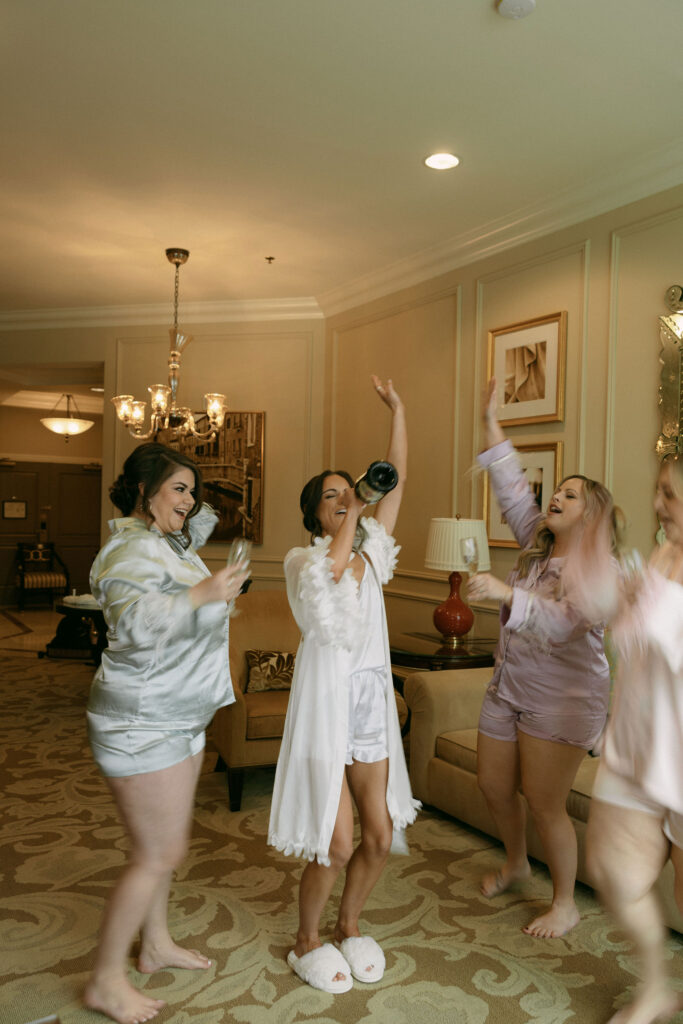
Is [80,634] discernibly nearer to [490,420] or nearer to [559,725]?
[490,420]

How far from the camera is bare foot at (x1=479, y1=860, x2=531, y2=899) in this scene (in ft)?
9.76

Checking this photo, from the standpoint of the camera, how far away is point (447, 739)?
3715mm

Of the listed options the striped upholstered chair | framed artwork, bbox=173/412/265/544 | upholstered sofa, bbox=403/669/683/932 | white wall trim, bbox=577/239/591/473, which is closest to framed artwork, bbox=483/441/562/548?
white wall trim, bbox=577/239/591/473

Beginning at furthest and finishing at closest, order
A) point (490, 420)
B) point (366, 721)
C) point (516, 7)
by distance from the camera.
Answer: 1. point (490, 420)
2. point (516, 7)
3. point (366, 721)

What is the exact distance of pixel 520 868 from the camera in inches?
117

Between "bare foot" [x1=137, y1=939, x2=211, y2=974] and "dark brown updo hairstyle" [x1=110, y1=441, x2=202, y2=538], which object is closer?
"dark brown updo hairstyle" [x1=110, y1=441, x2=202, y2=538]

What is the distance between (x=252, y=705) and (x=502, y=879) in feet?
5.04

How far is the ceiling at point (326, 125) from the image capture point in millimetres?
2967

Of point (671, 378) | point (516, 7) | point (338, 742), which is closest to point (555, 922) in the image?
point (338, 742)

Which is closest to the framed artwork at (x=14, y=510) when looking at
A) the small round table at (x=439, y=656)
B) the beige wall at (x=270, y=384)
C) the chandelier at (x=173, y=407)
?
the beige wall at (x=270, y=384)

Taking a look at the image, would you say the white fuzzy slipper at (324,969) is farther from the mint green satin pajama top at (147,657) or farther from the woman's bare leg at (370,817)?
the mint green satin pajama top at (147,657)

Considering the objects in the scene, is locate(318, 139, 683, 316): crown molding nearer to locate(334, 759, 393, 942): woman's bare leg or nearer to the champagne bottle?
the champagne bottle

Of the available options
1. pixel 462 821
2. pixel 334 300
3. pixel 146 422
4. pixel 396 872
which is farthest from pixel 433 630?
pixel 146 422

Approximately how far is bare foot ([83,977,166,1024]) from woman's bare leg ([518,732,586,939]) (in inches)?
50.9
